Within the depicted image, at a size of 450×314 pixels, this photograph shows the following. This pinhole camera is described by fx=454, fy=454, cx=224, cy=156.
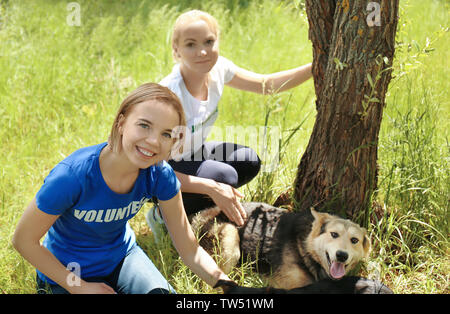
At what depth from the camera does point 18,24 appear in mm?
5473

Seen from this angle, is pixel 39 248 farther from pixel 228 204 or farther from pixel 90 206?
pixel 228 204

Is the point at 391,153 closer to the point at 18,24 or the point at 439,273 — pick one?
the point at 439,273

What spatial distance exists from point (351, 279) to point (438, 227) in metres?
0.85

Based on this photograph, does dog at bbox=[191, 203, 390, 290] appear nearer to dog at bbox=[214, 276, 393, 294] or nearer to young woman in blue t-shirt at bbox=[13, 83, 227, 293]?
dog at bbox=[214, 276, 393, 294]

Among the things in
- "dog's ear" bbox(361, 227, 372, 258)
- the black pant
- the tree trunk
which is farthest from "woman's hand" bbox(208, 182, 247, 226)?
"dog's ear" bbox(361, 227, 372, 258)

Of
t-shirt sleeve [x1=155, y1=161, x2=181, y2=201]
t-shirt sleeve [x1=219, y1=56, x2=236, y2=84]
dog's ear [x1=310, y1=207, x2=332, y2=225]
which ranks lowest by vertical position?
dog's ear [x1=310, y1=207, x2=332, y2=225]

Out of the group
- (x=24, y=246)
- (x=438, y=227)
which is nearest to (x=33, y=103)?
(x=24, y=246)

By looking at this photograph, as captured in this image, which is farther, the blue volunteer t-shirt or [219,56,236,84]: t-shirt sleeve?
[219,56,236,84]: t-shirt sleeve

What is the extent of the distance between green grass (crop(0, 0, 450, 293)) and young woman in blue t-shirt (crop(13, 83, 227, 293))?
0.34 m

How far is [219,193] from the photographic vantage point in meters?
2.78

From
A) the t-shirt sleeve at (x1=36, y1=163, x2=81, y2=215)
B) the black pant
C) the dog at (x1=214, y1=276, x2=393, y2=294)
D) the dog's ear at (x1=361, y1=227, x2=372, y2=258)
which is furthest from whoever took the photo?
the black pant

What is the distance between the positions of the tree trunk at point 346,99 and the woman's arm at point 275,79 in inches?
13.0

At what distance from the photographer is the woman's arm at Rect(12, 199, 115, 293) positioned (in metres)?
1.99

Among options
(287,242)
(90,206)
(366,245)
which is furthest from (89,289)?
(366,245)
